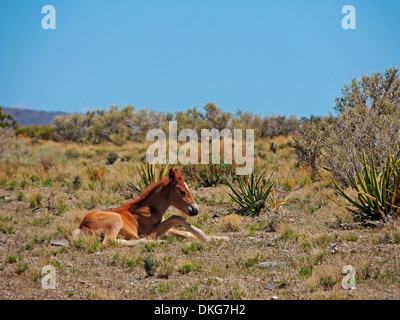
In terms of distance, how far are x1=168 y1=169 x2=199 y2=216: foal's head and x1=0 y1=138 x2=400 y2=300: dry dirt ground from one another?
724mm

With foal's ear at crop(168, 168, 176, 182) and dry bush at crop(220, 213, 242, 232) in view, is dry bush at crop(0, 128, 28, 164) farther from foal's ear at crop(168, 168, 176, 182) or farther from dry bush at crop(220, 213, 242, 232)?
foal's ear at crop(168, 168, 176, 182)

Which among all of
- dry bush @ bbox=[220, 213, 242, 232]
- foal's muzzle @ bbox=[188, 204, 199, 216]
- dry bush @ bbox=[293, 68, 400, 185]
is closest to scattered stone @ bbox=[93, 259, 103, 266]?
foal's muzzle @ bbox=[188, 204, 199, 216]

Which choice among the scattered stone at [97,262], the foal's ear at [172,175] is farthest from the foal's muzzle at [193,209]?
the scattered stone at [97,262]

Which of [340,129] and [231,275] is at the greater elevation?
[340,129]

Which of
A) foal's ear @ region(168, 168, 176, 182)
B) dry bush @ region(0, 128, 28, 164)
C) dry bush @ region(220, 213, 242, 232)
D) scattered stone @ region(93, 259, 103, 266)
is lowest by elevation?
scattered stone @ region(93, 259, 103, 266)

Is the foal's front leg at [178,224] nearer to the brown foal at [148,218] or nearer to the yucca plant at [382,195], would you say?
the brown foal at [148,218]

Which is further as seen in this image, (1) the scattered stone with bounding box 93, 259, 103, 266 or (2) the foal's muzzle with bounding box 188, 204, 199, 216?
(2) the foal's muzzle with bounding box 188, 204, 199, 216

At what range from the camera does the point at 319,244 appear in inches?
359

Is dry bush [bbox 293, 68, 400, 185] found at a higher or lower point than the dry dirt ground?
higher

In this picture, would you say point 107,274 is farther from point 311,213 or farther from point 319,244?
point 311,213

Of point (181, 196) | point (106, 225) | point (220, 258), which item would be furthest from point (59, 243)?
point (220, 258)

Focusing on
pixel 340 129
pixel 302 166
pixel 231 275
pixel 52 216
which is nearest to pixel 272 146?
pixel 302 166

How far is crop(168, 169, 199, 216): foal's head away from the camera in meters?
10.1
